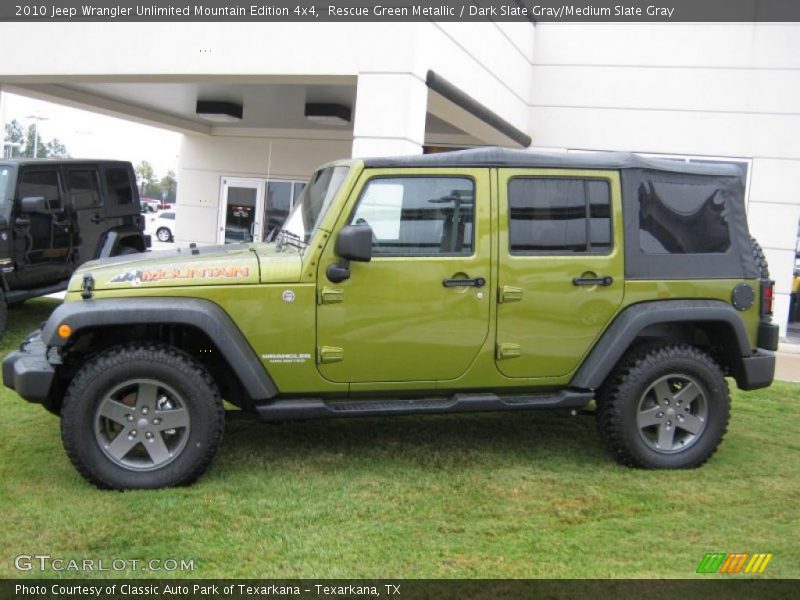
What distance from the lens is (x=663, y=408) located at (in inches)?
201

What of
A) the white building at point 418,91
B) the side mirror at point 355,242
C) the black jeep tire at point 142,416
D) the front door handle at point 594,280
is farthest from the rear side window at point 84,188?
the front door handle at point 594,280

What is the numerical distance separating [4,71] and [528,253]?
28.5 feet

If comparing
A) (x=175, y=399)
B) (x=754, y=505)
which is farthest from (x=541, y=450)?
(x=175, y=399)

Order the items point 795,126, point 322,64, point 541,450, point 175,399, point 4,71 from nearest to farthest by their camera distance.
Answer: point 175,399 < point 541,450 < point 322,64 < point 4,71 < point 795,126

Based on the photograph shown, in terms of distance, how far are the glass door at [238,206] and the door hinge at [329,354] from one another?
45.7ft

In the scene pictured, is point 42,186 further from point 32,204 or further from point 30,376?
point 30,376

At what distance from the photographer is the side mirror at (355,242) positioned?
4.41 m

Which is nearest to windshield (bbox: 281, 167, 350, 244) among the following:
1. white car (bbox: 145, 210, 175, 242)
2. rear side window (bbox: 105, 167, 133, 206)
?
rear side window (bbox: 105, 167, 133, 206)

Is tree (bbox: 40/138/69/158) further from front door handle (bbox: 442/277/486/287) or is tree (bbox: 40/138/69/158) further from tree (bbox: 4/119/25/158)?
front door handle (bbox: 442/277/486/287)

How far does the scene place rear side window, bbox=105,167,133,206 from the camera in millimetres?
10359

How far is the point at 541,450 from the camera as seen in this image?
5.55m
